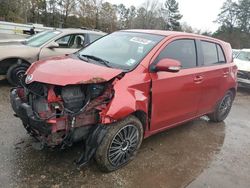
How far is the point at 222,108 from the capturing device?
6090mm

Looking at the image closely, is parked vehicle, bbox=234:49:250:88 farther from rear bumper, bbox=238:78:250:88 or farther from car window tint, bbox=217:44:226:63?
car window tint, bbox=217:44:226:63

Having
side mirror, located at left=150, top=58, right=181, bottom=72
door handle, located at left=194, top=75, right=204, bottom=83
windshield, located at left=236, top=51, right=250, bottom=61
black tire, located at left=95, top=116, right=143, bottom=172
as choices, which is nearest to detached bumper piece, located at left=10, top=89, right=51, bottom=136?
black tire, located at left=95, top=116, right=143, bottom=172

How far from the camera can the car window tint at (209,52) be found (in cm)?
513

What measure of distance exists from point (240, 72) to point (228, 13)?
122ft

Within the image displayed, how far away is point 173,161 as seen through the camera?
4.21 metres

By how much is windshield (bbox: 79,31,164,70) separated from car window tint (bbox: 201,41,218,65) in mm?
1182

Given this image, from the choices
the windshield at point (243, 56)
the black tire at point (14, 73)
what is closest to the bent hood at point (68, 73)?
the black tire at point (14, 73)

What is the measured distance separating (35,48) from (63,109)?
4.39 m

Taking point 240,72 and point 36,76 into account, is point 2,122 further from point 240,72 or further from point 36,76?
point 240,72

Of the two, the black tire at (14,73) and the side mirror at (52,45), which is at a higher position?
the side mirror at (52,45)

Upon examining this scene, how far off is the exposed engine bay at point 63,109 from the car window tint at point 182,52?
120 cm

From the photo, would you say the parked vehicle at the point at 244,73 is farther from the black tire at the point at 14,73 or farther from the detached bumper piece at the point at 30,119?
the detached bumper piece at the point at 30,119

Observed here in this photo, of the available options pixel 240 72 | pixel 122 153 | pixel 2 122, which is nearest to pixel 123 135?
pixel 122 153

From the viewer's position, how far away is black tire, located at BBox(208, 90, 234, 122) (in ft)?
19.5
